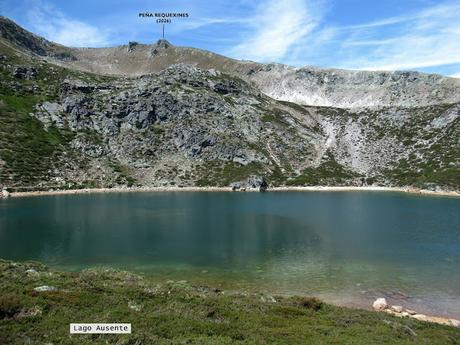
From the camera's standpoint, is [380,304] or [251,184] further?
[251,184]

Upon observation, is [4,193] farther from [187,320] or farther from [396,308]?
[187,320]

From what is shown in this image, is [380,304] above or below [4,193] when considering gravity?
above

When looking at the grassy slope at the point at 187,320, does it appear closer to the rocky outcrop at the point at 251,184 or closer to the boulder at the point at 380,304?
the boulder at the point at 380,304

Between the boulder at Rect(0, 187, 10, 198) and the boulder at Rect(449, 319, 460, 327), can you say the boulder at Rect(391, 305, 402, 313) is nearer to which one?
the boulder at Rect(449, 319, 460, 327)

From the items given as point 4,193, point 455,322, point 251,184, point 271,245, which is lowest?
point 4,193

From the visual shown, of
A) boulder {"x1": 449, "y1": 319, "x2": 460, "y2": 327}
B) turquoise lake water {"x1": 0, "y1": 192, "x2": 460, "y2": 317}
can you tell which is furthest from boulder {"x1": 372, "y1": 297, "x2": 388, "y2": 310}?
boulder {"x1": 449, "y1": 319, "x2": 460, "y2": 327}

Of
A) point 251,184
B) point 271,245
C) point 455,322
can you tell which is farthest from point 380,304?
point 251,184

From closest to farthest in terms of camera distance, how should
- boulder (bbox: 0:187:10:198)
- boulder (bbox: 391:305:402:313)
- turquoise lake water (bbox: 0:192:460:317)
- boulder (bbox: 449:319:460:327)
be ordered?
1. boulder (bbox: 449:319:460:327)
2. boulder (bbox: 391:305:402:313)
3. turquoise lake water (bbox: 0:192:460:317)
4. boulder (bbox: 0:187:10:198)

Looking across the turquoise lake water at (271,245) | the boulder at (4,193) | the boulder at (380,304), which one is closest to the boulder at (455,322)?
the turquoise lake water at (271,245)

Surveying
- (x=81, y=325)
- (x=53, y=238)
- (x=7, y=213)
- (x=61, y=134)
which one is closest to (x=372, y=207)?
(x=53, y=238)
